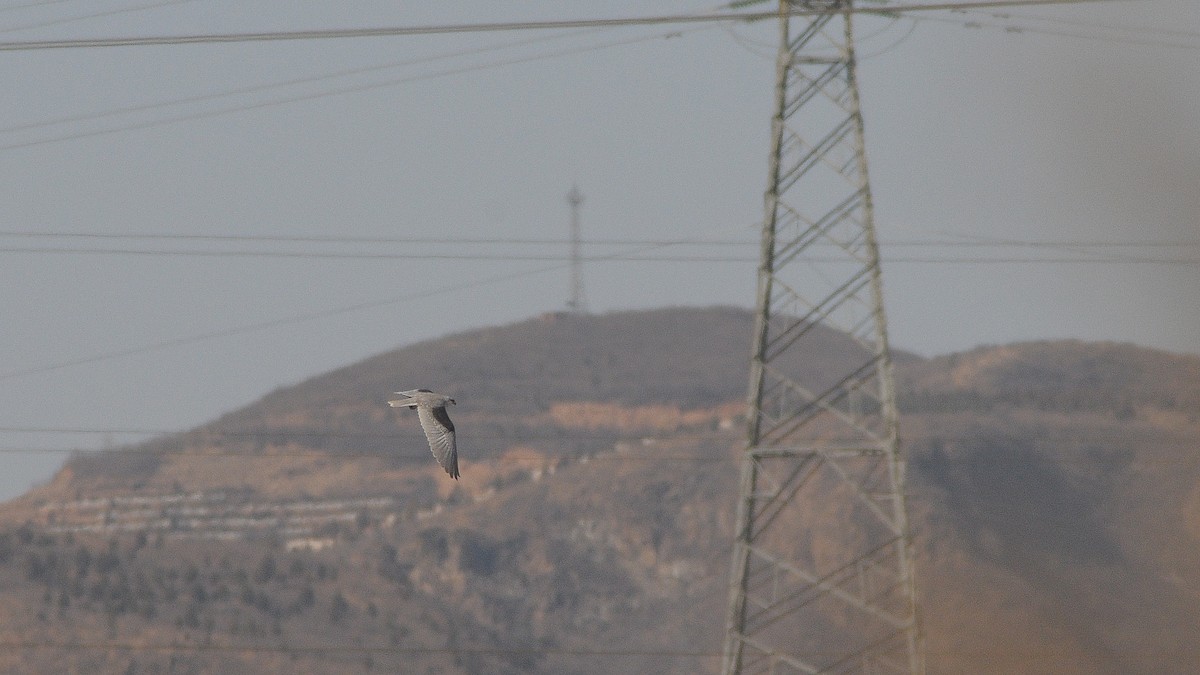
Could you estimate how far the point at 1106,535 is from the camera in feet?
467

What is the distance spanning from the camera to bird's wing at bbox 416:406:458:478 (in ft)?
78.3

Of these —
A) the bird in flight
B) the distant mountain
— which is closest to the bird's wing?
the bird in flight

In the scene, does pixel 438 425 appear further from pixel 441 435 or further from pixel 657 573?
pixel 657 573

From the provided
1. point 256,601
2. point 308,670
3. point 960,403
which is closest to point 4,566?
point 256,601

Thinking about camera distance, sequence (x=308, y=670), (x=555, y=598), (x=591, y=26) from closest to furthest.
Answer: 1. (x=591, y=26)
2. (x=308, y=670)
3. (x=555, y=598)

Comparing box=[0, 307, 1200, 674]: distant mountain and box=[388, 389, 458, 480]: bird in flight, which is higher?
box=[388, 389, 458, 480]: bird in flight

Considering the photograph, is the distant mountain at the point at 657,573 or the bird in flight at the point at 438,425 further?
the distant mountain at the point at 657,573

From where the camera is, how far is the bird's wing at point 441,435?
23.9 meters

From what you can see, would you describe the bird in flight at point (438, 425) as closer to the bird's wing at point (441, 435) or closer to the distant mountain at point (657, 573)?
the bird's wing at point (441, 435)

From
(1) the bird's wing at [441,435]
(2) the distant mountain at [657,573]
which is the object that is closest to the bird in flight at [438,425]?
(1) the bird's wing at [441,435]

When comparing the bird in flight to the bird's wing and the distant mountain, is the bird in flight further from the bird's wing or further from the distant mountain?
the distant mountain

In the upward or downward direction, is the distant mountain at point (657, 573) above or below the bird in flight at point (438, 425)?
below

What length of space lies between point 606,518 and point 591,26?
174 meters

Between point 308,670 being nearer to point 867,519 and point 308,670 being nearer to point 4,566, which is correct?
point 4,566
